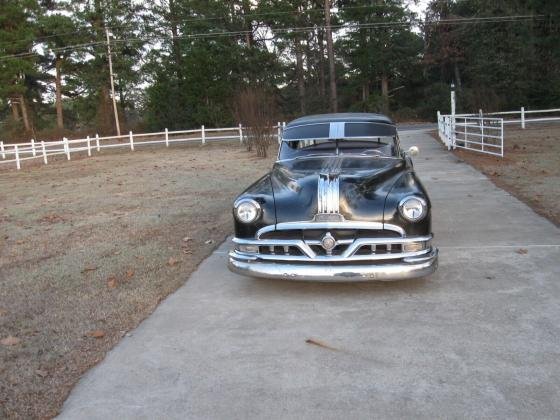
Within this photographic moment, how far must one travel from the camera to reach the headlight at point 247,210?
4777 mm

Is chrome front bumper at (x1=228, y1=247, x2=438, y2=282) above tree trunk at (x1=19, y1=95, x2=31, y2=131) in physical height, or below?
below

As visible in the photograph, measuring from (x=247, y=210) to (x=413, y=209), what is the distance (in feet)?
4.71

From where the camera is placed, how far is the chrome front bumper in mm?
4426

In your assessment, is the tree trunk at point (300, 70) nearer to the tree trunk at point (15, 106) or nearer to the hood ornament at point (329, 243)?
the tree trunk at point (15, 106)

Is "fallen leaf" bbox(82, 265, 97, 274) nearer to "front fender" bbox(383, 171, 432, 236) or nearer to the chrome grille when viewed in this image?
Result: the chrome grille

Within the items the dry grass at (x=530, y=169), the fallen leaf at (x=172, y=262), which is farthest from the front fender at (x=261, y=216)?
the dry grass at (x=530, y=169)

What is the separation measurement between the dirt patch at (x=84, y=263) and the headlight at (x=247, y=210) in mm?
1004

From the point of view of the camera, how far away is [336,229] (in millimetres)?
4547

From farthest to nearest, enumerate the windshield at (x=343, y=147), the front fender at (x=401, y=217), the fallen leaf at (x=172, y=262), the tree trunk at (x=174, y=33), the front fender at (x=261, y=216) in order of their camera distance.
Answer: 1. the tree trunk at (x=174, y=33)
2. the windshield at (x=343, y=147)
3. the fallen leaf at (x=172, y=262)
4. the front fender at (x=261, y=216)
5. the front fender at (x=401, y=217)

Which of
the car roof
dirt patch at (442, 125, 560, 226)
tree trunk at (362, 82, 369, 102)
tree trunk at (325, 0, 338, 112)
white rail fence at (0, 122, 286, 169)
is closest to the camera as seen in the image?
the car roof

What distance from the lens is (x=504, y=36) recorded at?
37.6 m

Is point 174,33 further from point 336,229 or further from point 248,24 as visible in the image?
point 336,229

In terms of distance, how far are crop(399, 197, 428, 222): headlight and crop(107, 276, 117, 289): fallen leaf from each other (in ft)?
9.24

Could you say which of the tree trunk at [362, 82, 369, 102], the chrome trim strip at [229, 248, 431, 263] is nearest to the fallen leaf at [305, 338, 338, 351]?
the chrome trim strip at [229, 248, 431, 263]
